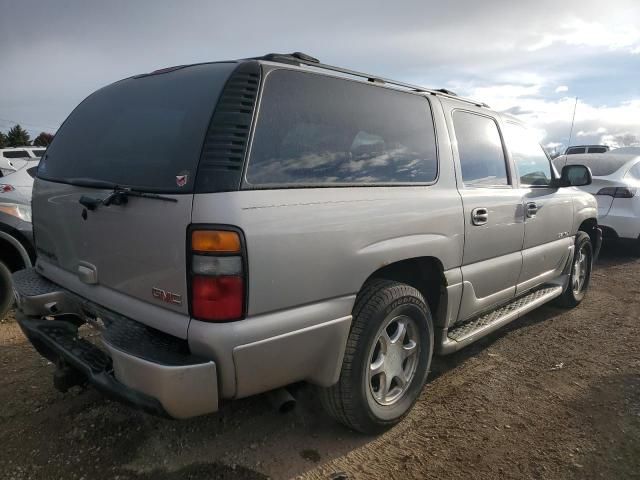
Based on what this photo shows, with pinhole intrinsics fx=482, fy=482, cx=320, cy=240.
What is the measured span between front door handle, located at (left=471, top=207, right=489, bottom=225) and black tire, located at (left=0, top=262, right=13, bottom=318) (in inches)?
154

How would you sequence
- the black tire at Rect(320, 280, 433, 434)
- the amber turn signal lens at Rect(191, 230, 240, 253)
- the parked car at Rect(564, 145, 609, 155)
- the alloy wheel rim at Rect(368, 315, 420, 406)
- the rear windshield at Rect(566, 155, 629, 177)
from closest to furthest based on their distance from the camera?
the amber turn signal lens at Rect(191, 230, 240, 253) → the black tire at Rect(320, 280, 433, 434) → the alloy wheel rim at Rect(368, 315, 420, 406) → the rear windshield at Rect(566, 155, 629, 177) → the parked car at Rect(564, 145, 609, 155)

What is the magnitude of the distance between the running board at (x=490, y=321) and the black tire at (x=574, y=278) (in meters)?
0.43

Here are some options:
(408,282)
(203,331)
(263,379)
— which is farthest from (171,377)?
(408,282)

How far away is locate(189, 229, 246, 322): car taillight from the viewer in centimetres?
188

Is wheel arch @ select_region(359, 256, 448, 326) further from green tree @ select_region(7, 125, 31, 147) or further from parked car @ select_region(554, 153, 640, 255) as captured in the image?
green tree @ select_region(7, 125, 31, 147)

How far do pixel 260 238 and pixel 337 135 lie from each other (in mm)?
782

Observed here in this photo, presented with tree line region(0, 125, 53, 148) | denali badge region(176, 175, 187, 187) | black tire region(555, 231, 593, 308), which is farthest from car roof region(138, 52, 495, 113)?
tree line region(0, 125, 53, 148)

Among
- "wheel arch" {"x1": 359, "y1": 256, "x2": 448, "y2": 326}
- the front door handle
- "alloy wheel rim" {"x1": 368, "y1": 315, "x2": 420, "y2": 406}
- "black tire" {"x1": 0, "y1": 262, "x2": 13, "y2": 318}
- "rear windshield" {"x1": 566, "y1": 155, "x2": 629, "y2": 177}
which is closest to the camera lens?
"alloy wheel rim" {"x1": 368, "y1": 315, "x2": 420, "y2": 406}

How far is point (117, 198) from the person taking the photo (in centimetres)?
211

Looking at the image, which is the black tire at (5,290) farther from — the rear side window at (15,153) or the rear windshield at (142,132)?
the rear side window at (15,153)

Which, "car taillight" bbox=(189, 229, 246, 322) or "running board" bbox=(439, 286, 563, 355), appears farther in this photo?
"running board" bbox=(439, 286, 563, 355)

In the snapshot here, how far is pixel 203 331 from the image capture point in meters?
1.90

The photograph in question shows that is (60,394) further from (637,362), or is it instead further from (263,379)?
(637,362)

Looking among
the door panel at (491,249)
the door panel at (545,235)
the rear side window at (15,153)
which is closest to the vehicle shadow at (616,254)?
the door panel at (545,235)
